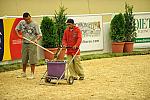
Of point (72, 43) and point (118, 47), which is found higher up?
point (72, 43)

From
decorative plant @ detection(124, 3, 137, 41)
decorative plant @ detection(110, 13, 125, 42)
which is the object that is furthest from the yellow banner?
decorative plant @ detection(124, 3, 137, 41)

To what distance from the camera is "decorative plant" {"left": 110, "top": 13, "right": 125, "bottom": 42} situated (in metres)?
17.8

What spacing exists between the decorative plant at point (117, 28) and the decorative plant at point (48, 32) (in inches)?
123

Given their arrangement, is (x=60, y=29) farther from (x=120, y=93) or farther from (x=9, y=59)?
(x=120, y=93)

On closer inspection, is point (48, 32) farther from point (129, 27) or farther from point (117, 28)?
point (129, 27)

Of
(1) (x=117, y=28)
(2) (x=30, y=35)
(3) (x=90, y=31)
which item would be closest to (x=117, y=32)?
(1) (x=117, y=28)

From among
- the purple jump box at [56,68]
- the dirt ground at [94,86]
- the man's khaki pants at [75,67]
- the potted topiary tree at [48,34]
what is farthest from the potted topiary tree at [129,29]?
the purple jump box at [56,68]

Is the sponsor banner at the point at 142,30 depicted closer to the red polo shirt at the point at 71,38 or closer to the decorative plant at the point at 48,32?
the decorative plant at the point at 48,32

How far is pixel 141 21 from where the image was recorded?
19.0 meters

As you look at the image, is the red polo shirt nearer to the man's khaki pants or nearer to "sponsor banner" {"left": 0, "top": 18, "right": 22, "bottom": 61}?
the man's khaki pants

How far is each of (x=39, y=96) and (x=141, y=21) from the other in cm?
1085

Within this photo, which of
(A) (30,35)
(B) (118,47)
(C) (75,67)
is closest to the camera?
(C) (75,67)

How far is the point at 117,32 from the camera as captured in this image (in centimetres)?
1789

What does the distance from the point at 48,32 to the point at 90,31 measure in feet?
7.45
